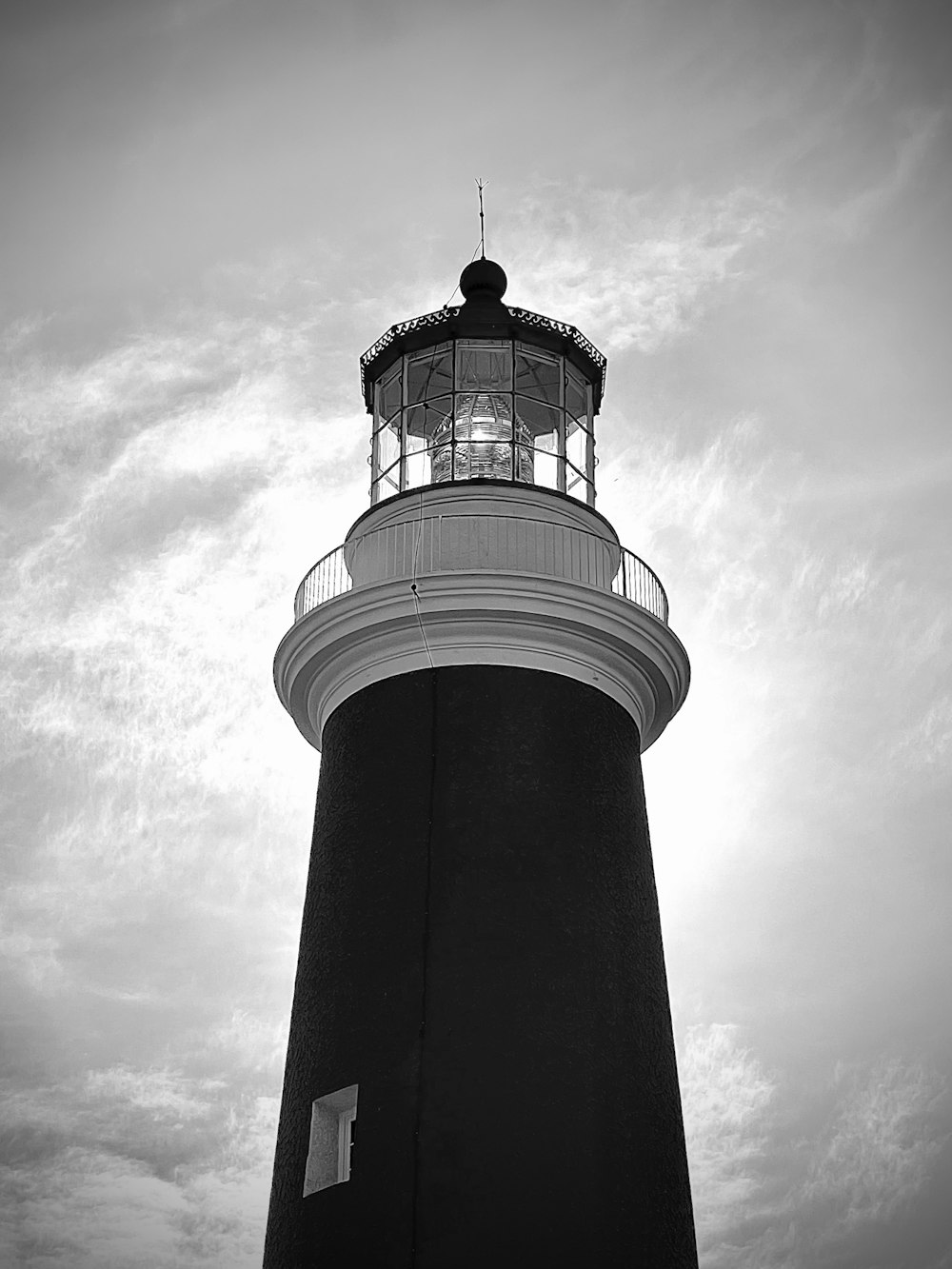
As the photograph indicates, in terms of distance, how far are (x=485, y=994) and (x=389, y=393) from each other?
610cm

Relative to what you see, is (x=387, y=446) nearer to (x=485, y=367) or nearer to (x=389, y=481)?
(x=389, y=481)

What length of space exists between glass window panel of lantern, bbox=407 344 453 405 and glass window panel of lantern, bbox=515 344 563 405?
2.10 ft

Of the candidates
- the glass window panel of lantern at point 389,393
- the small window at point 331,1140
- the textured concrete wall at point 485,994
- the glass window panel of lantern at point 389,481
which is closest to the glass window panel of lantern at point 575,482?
the glass window panel of lantern at point 389,481

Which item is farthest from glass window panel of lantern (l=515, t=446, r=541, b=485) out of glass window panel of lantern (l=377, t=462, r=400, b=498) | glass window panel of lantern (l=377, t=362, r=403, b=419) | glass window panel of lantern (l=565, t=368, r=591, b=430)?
glass window panel of lantern (l=377, t=362, r=403, b=419)

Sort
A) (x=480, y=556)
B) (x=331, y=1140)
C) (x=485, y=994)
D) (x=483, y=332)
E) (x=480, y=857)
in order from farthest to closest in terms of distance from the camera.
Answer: (x=483, y=332)
(x=480, y=556)
(x=480, y=857)
(x=331, y=1140)
(x=485, y=994)

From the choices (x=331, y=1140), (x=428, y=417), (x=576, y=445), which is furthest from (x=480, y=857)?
(x=428, y=417)

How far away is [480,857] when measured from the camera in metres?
12.5

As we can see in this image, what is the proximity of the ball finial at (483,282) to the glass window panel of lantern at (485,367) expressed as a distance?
654 mm

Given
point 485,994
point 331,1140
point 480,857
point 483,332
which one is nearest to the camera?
point 485,994

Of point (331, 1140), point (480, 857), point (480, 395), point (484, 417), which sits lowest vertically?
point (331, 1140)

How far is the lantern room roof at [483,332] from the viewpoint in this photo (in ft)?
49.3

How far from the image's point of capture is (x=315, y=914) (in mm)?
13211

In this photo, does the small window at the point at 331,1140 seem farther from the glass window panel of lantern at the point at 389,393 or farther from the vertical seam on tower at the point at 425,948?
the glass window panel of lantern at the point at 389,393

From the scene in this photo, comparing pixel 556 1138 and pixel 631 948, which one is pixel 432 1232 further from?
pixel 631 948
